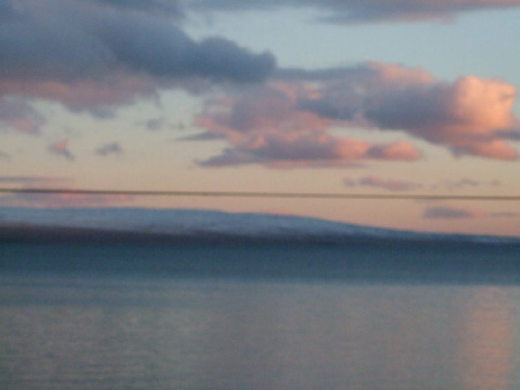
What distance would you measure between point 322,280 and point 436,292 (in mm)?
5224

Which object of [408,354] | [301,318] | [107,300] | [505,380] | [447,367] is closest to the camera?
[505,380]

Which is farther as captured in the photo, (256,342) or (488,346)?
(488,346)

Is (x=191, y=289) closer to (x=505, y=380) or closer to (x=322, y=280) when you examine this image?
(x=322, y=280)

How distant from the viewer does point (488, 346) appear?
12461 mm

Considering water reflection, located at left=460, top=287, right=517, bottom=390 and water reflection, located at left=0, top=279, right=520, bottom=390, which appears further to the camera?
water reflection, located at left=460, top=287, right=517, bottom=390

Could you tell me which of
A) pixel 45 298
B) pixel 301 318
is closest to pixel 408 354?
pixel 301 318

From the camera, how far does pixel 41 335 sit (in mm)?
12844

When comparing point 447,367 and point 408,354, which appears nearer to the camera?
point 447,367

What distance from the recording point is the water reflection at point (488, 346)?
9.94m

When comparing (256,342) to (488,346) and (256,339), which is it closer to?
(256,339)

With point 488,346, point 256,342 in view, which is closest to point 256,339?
point 256,342

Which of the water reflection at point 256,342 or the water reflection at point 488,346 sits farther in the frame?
the water reflection at point 488,346

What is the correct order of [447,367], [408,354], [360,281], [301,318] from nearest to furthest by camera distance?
1. [447,367]
2. [408,354]
3. [301,318]
4. [360,281]

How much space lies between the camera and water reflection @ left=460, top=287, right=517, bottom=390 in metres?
9.94
